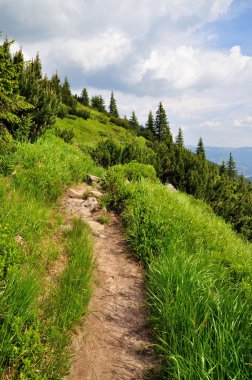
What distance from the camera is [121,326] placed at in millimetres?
4301

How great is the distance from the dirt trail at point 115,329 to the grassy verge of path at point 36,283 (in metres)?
0.30

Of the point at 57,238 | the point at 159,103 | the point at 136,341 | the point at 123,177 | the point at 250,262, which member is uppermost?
the point at 159,103

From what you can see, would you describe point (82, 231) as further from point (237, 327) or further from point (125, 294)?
point (237, 327)

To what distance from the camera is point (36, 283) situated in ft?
12.2

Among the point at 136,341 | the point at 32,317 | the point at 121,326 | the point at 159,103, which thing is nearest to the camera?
the point at 32,317

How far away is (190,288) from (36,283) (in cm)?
226

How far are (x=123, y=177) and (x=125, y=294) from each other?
6.09 m

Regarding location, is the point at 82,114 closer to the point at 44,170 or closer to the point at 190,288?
the point at 44,170

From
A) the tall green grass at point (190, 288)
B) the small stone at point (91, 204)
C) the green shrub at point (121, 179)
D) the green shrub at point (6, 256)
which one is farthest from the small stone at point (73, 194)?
the green shrub at point (6, 256)

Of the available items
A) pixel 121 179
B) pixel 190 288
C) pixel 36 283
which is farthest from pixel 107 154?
pixel 36 283

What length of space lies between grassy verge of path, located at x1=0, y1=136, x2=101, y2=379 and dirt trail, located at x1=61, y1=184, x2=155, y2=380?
0.30m

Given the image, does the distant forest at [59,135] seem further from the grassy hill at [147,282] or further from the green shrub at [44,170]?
the grassy hill at [147,282]

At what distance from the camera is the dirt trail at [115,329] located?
11.4 ft

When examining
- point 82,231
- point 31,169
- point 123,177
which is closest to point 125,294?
point 82,231
